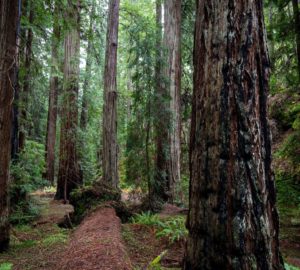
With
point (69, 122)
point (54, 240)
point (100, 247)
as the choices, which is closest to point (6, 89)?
point (54, 240)

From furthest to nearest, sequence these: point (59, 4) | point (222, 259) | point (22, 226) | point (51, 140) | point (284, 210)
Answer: point (51, 140), point (284, 210), point (22, 226), point (59, 4), point (222, 259)

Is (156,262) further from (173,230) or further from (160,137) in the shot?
(160,137)

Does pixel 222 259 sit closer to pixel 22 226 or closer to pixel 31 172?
pixel 22 226

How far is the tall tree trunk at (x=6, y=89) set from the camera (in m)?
5.71

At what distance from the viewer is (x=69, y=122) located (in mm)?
12047

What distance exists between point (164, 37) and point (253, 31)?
8.87 metres

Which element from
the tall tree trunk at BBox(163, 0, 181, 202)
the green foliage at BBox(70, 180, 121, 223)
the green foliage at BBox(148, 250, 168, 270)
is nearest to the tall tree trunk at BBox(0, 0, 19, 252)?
the green foliage at BBox(70, 180, 121, 223)

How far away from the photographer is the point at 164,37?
36.5ft

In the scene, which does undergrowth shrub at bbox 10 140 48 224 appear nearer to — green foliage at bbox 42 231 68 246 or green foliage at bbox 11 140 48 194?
green foliage at bbox 11 140 48 194

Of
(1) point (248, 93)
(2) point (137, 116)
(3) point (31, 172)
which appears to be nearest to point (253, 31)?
(1) point (248, 93)

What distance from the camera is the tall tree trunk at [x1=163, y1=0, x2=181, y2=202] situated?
34.2ft

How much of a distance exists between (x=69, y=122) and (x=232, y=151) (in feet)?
33.6

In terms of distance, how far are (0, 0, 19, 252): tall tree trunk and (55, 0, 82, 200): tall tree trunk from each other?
5870 mm

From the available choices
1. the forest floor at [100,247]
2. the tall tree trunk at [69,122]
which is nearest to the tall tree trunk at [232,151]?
the forest floor at [100,247]
